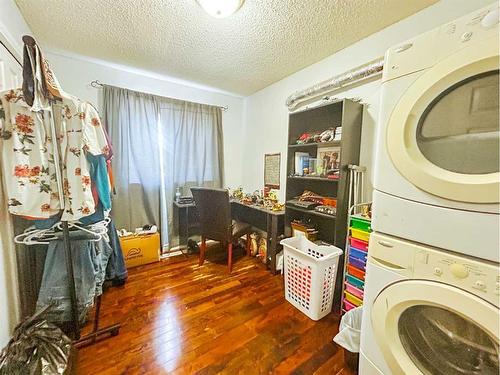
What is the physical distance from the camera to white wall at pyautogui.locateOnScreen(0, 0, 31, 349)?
1.11m

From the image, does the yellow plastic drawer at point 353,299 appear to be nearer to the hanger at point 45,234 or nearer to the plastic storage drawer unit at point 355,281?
the plastic storage drawer unit at point 355,281

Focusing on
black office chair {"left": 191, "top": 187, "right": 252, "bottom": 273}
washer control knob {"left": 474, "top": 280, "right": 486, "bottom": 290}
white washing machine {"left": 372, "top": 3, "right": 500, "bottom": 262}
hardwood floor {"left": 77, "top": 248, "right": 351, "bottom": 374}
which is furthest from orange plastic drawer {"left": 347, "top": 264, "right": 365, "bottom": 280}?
black office chair {"left": 191, "top": 187, "right": 252, "bottom": 273}

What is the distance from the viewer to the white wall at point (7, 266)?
43.8 inches

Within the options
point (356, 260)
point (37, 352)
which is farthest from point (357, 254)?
point (37, 352)

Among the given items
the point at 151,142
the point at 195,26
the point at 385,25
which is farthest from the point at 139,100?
the point at 385,25

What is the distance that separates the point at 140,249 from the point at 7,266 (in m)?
1.28

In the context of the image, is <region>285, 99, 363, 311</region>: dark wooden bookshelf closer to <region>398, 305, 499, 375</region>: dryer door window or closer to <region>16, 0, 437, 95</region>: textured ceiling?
<region>16, 0, 437, 95</region>: textured ceiling

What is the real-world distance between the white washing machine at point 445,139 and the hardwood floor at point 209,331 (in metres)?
1.06

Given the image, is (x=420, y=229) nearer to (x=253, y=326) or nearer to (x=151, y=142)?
(x=253, y=326)

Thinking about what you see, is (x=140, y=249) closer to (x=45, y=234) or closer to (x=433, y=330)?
(x=45, y=234)

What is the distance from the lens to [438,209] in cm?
72

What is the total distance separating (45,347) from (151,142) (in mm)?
2169

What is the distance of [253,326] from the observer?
1.56 metres

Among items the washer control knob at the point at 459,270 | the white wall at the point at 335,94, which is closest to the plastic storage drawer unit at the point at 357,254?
the white wall at the point at 335,94
